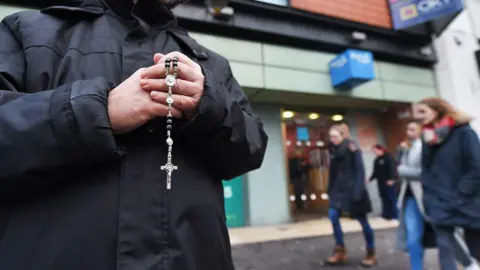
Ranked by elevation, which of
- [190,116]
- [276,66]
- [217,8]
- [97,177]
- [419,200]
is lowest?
[419,200]

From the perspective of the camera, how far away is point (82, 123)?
32.7 inches

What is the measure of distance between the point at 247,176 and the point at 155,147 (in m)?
7.50

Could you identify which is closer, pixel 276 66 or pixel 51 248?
pixel 51 248

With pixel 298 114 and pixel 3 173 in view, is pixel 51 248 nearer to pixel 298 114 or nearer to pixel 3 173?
pixel 3 173

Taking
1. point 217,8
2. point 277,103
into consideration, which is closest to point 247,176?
point 277,103

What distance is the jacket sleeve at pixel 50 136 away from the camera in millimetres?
820

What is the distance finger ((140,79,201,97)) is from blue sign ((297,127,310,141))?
9019mm

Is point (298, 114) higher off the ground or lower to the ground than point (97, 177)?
higher

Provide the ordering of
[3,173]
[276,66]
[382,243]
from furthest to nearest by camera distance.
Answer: [276,66] → [382,243] → [3,173]

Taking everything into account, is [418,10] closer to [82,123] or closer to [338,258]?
[338,258]

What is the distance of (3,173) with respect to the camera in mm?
814

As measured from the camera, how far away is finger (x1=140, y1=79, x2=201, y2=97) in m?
0.90

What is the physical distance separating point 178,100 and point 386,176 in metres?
7.87

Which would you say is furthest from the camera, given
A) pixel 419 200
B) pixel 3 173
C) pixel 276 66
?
pixel 276 66
